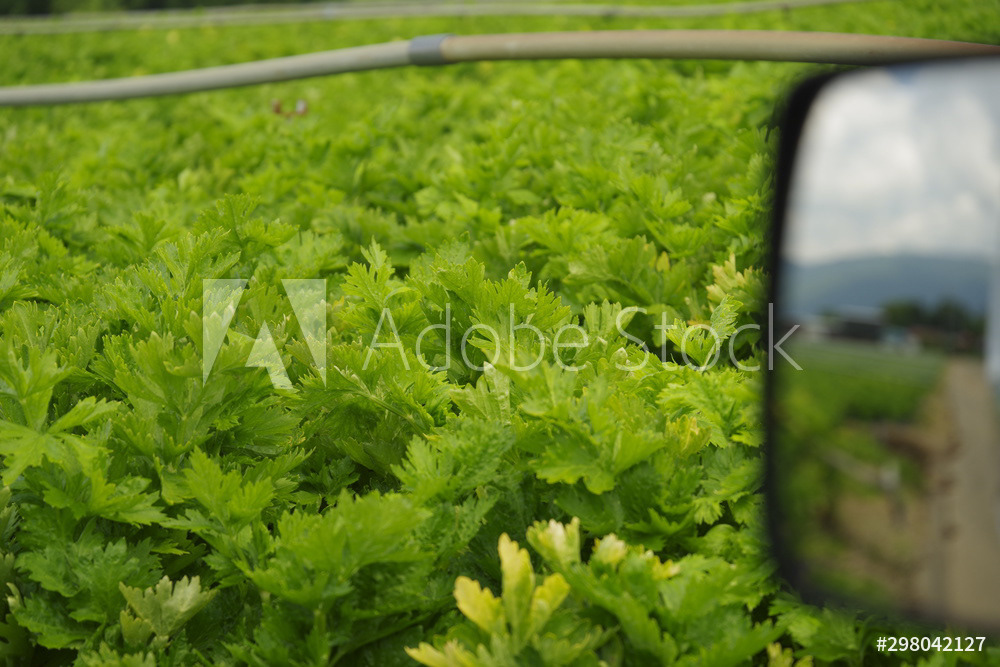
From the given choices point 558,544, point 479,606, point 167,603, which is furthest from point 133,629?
point 558,544

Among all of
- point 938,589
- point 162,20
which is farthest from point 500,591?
point 162,20

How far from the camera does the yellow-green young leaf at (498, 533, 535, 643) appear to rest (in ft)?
3.75

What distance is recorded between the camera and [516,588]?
116cm

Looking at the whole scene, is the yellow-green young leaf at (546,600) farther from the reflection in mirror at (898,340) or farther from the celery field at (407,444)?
the reflection in mirror at (898,340)

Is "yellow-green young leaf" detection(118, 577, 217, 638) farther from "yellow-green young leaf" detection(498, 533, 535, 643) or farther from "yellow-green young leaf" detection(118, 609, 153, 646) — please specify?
"yellow-green young leaf" detection(498, 533, 535, 643)

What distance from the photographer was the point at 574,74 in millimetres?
5246

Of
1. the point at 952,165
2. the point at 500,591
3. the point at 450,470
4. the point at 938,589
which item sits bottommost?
the point at 500,591

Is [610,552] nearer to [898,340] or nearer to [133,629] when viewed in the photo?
[898,340]

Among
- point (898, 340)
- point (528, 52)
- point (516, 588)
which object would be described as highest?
point (528, 52)

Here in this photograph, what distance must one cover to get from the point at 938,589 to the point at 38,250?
8.50ft

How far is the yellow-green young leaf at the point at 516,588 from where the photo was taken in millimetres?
1142

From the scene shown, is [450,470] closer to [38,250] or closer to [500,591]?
[500,591]

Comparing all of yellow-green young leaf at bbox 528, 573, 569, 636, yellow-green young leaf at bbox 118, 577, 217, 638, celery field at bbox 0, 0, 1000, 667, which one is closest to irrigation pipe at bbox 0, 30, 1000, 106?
celery field at bbox 0, 0, 1000, 667

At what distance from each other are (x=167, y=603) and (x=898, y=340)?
116cm
